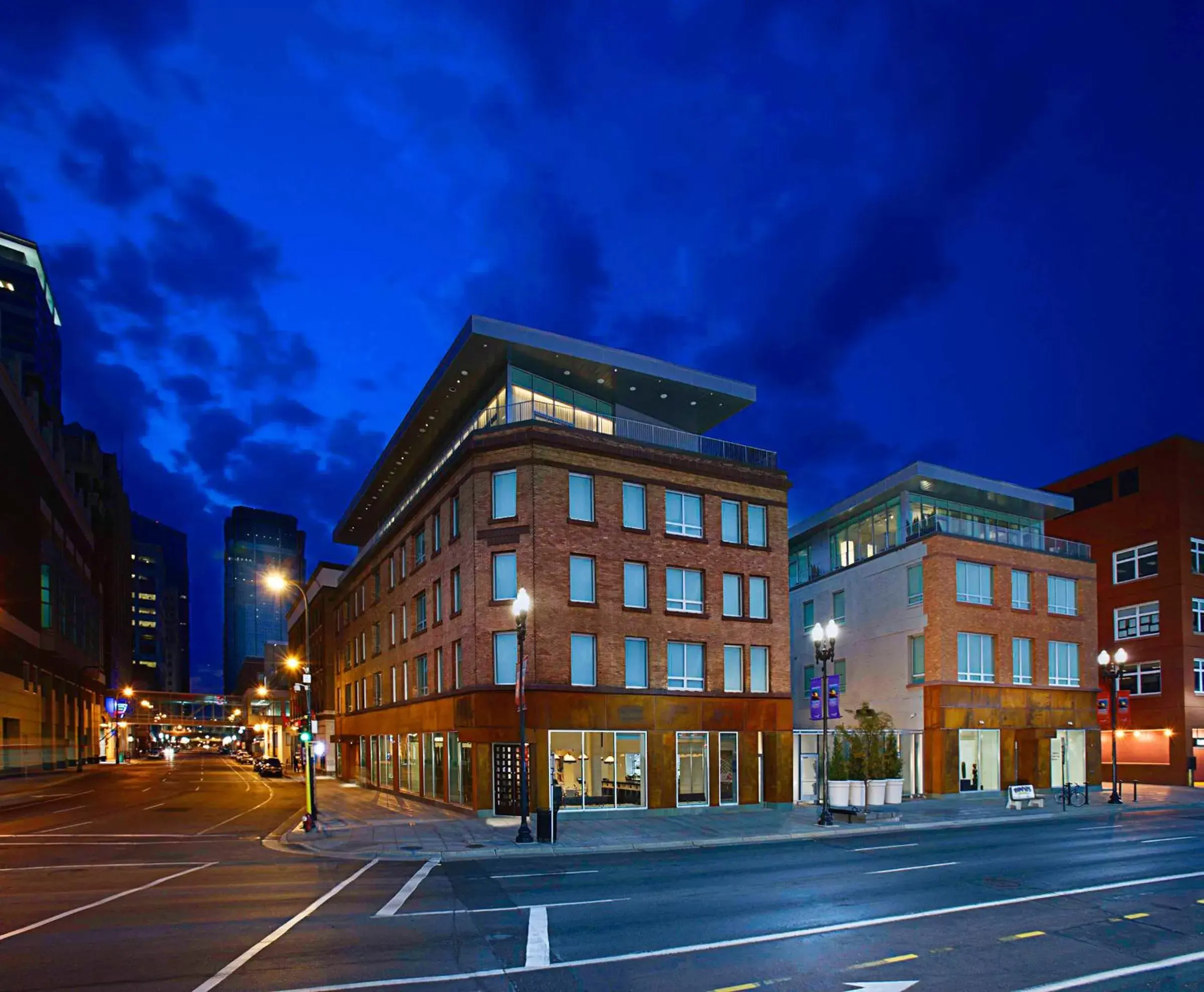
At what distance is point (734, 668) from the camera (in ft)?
128

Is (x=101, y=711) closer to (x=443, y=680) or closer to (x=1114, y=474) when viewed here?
(x=443, y=680)

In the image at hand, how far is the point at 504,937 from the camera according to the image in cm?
1431

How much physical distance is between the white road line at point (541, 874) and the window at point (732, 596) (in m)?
18.8

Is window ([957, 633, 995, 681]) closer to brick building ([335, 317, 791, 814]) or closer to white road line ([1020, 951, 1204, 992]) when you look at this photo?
brick building ([335, 317, 791, 814])

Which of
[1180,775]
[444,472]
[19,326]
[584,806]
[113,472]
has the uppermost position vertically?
[19,326]

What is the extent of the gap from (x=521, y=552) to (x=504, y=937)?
845 inches

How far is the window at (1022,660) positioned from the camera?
48.8 metres

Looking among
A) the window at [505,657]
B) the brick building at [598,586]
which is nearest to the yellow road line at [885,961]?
the brick building at [598,586]

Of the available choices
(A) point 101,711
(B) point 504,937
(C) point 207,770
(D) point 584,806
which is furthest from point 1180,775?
(A) point 101,711

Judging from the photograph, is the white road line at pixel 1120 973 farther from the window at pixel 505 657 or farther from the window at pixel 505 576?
the window at pixel 505 576

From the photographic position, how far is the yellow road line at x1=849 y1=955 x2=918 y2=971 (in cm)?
1244

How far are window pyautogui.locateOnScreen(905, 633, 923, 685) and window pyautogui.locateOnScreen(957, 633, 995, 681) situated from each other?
191 centimetres

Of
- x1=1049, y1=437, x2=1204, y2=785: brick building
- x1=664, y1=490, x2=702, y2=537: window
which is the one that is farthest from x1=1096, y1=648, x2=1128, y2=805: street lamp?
x1=664, y1=490, x2=702, y2=537: window

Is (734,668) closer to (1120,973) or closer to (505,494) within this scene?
(505,494)
